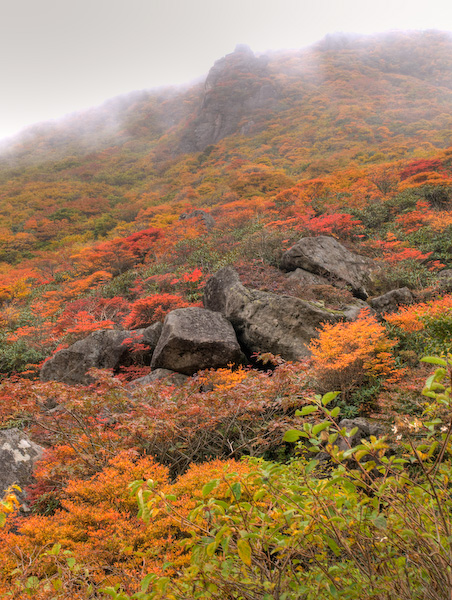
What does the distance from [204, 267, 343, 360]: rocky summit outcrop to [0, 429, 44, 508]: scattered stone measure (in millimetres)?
4725

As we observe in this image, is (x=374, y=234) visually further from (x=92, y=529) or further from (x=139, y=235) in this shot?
(x=92, y=529)

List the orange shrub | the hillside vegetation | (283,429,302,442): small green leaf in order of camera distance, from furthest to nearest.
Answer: the orange shrub, the hillside vegetation, (283,429,302,442): small green leaf

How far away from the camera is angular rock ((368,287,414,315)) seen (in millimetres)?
8383

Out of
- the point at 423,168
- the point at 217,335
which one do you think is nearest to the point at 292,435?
the point at 217,335

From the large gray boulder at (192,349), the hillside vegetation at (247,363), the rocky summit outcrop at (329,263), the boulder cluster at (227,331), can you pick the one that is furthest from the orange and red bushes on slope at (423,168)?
the large gray boulder at (192,349)

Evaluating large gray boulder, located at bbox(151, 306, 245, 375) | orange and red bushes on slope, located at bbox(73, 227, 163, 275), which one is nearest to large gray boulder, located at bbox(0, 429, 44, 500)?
large gray boulder, located at bbox(151, 306, 245, 375)

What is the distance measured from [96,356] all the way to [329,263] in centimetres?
739

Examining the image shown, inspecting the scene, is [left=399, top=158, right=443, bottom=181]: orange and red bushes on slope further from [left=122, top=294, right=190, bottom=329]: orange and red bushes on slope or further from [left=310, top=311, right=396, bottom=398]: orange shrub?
[left=310, top=311, right=396, bottom=398]: orange shrub

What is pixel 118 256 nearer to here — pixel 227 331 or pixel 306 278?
pixel 306 278

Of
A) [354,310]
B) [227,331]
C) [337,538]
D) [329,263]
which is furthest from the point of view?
[329,263]

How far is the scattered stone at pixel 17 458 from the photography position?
432 centimetres

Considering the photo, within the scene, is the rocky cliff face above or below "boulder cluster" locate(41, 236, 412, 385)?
above

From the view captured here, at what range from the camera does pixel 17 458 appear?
4582 mm

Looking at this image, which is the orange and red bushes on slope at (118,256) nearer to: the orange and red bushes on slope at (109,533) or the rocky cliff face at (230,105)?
the orange and red bushes on slope at (109,533)
